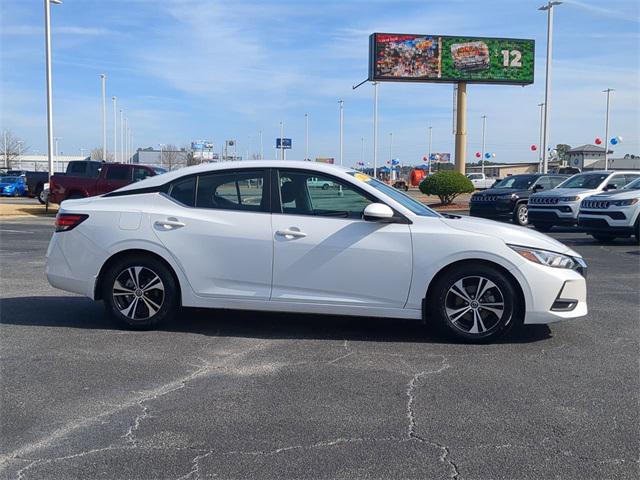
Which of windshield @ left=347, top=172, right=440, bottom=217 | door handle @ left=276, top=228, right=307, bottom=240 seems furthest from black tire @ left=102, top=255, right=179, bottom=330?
windshield @ left=347, top=172, right=440, bottom=217

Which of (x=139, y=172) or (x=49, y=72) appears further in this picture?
(x=49, y=72)

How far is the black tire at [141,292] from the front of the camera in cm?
641

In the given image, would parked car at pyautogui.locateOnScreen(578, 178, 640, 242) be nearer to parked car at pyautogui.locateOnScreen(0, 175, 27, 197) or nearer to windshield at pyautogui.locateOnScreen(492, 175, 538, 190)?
windshield at pyautogui.locateOnScreen(492, 175, 538, 190)

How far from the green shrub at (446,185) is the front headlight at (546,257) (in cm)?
2352

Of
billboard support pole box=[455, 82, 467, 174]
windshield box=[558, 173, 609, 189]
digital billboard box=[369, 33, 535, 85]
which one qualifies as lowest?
windshield box=[558, 173, 609, 189]

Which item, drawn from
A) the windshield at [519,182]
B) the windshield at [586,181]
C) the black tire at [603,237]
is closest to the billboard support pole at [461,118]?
the windshield at [519,182]

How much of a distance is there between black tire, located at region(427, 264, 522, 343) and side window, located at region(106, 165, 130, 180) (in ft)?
65.7

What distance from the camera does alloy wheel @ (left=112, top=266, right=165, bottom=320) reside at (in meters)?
6.43

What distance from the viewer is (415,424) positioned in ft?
14.0

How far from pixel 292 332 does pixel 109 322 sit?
6.17 feet

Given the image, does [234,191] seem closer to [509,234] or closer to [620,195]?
[509,234]

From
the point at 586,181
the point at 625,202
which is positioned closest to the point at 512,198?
the point at 586,181

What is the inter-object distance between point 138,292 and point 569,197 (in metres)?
13.8

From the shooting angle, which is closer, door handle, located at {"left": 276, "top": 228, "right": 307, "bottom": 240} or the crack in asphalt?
the crack in asphalt
